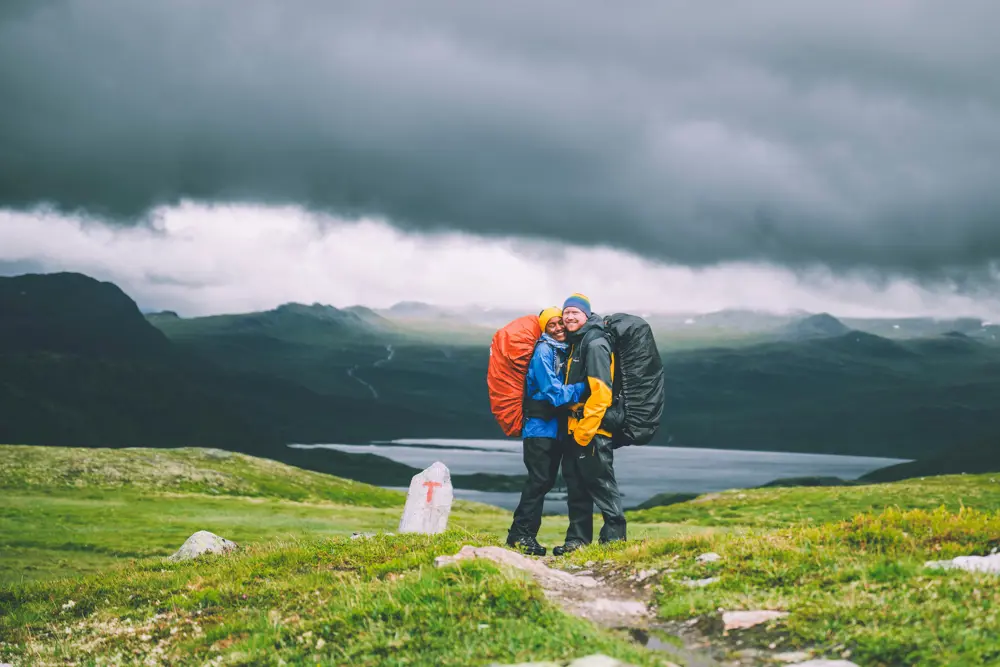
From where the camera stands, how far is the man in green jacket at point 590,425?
15758mm

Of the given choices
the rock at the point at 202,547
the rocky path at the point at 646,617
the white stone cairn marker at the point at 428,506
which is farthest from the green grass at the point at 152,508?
the rocky path at the point at 646,617

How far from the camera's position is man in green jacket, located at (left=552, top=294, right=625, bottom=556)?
1576cm

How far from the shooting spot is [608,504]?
53.8ft

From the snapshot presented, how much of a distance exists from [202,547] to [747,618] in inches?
609

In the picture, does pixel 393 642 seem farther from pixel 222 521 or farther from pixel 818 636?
pixel 222 521

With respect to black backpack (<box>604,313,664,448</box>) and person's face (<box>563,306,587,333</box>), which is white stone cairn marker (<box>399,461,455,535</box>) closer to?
black backpack (<box>604,313,664,448</box>)

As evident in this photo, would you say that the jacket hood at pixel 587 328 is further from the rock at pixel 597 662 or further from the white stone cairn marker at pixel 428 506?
the rock at pixel 597 662

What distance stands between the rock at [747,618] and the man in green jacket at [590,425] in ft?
20.0

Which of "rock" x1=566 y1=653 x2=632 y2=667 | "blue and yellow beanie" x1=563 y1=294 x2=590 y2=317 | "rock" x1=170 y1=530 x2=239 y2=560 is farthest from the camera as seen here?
"rock" x1=170 y1=530 x2=239 y2=560

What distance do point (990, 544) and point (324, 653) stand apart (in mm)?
8611

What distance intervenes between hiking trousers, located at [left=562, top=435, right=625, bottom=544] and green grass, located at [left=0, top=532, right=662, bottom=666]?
6.97ft

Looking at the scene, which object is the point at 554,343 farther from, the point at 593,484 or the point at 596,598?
the point at 596,598

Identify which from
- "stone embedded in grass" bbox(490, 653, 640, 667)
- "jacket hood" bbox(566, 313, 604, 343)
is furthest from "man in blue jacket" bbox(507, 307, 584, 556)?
"stone embedded in grass" bbox(490, 653, 640, 667)

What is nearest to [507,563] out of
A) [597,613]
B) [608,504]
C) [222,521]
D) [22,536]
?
[597,613]
